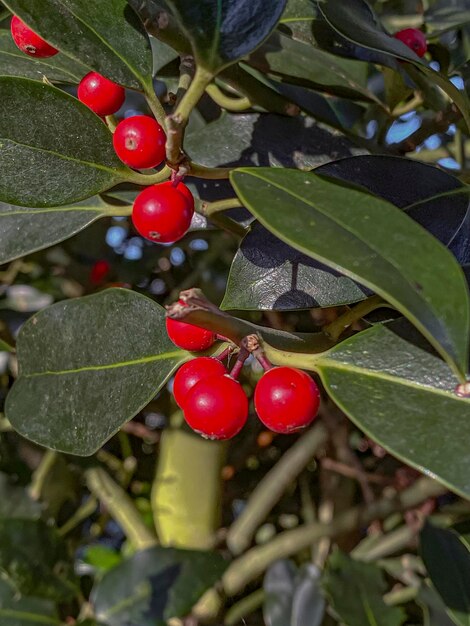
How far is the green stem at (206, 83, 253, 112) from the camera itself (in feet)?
2.73

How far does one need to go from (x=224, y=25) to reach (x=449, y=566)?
660mm

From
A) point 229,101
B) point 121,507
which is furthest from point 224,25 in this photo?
point 121,507

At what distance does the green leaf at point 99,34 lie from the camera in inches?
21.9

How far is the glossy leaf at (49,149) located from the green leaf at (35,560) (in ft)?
2.06

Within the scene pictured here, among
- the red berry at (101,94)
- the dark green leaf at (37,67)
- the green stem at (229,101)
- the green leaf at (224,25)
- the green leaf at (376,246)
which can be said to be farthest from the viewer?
the green stem at (229,101)

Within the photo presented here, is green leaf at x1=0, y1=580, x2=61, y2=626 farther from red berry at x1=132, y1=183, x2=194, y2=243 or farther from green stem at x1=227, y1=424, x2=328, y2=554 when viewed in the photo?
red berry at x1=132, y1=183, x2=194, y2=243

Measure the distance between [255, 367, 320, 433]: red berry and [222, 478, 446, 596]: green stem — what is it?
870 mm

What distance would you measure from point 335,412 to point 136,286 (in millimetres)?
470

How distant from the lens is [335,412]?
1.48m

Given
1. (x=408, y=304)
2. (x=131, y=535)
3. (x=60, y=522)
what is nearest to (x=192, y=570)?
(x=131, y=535)

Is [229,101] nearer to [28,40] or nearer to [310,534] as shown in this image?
[28,40]

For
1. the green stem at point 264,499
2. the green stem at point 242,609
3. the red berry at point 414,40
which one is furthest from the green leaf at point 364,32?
the green stem at point 242,609

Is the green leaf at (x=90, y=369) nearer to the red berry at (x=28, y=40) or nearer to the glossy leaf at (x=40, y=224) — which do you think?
the glossy leaf at (x=40, y=224)

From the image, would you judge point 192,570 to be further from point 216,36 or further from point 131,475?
point 216,36
